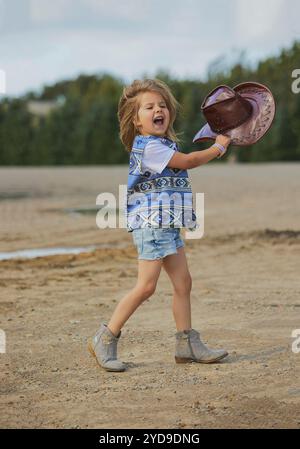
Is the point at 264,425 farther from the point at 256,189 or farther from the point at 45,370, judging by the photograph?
the point at 256,189

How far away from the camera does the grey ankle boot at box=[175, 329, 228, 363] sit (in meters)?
4.53

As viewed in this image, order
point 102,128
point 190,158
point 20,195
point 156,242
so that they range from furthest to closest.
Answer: point 102,128, point 20,195, point 156,242, point 190,158

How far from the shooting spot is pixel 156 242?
440 centimetres

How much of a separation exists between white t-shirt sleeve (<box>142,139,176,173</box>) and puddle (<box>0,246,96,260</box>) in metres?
4.93

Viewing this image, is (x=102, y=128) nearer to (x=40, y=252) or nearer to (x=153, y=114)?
(x=40, y=252)

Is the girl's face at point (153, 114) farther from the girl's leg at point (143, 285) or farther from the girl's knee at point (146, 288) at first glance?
the girl's knee at point (146, 288)

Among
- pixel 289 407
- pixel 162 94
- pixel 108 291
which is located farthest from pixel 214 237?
pixel 289 407

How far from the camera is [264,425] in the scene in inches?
135

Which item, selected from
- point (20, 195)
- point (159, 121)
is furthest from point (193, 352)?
point (20, 195)

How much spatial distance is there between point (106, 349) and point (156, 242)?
0.67 meters

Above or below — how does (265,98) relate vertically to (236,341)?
above

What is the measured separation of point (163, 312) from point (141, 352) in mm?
1183

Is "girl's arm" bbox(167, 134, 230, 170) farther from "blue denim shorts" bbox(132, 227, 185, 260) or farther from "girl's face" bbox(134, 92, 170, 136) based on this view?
"blue denim shorts" bbox(132, 227, 185, 260)

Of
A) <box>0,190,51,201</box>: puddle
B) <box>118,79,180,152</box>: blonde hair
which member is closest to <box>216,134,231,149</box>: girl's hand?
<box>118,79,180,152</box>: blonde hair
